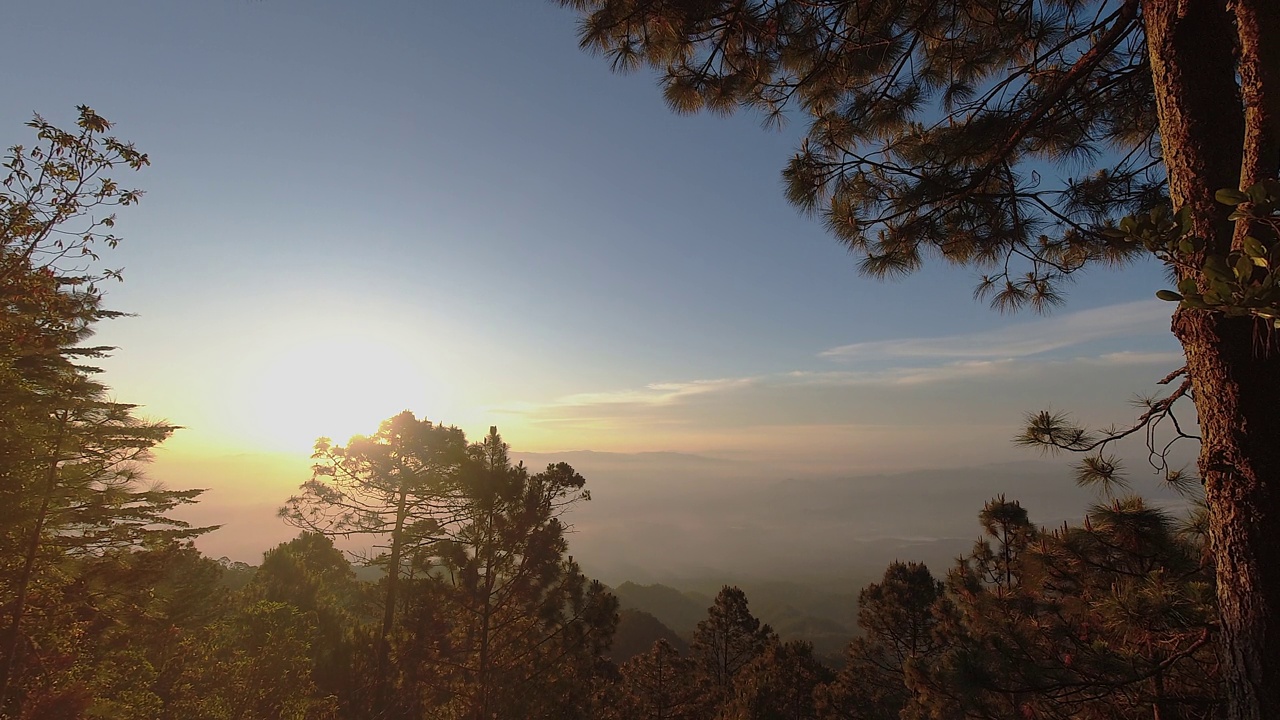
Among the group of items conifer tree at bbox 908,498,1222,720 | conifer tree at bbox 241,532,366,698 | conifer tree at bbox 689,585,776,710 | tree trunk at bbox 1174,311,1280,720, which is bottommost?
conifer tree at bbox 689,585,776,710

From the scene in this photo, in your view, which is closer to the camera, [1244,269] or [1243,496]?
[1244,269]

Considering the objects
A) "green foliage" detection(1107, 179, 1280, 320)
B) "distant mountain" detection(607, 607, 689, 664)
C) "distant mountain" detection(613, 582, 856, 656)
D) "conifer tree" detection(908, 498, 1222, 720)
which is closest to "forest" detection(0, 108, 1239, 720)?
"conifer tree" detection(908, 498, 1222, 720)

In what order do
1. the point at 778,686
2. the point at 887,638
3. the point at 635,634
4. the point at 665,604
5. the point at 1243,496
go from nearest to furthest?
the point at 1243,496, the point at 778,686, the point at 887,638, the point at 635,634, the point at 665,604

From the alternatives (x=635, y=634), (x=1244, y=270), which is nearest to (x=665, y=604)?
(x=635, y=634)

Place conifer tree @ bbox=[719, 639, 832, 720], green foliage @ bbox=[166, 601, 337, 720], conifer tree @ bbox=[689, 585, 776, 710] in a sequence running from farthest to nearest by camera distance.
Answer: conifer tree @ bbox=[689, 585, 776, 710], conifer tree @ bbox=[719, 639, 832, 720], green foliage @ bbox=[166, 601, 337, 720]

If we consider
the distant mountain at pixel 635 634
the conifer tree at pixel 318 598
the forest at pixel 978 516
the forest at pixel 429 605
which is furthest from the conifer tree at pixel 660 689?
the distant mountain at pixel 635 634

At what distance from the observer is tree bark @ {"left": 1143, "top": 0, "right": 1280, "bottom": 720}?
2.38m

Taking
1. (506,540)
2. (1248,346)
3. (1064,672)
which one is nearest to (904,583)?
(506,540)

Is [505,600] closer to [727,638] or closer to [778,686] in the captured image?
[778,686]

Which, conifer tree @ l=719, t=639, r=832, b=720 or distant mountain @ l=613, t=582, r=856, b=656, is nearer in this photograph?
conifer tree @ l=719, t=639, r=832, b=720

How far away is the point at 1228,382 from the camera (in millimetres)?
2564

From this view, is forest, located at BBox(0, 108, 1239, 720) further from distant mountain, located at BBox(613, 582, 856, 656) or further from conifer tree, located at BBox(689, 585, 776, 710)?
distant mountain, located at BBox(613, 582, 856, 656)

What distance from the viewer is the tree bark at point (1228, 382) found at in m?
2.38

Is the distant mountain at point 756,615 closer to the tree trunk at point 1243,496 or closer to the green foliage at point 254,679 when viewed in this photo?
the green foliage at point 254,679
